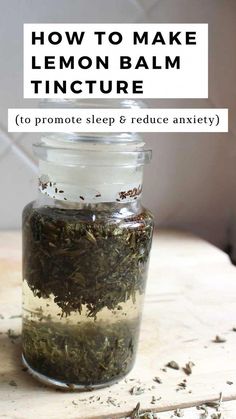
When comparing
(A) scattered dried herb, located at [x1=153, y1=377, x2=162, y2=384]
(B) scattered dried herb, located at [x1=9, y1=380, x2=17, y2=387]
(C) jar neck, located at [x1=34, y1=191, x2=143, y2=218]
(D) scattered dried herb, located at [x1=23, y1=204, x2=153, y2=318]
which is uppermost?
(C) jar neck, located at [x1=34, y1=191, x2=143, y2=218]

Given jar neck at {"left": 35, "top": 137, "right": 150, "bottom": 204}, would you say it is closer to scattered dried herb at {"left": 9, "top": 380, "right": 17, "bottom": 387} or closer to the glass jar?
the glass jar

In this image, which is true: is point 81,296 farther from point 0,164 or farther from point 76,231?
point 0,164

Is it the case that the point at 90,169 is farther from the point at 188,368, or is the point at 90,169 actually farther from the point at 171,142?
the point at 171,142

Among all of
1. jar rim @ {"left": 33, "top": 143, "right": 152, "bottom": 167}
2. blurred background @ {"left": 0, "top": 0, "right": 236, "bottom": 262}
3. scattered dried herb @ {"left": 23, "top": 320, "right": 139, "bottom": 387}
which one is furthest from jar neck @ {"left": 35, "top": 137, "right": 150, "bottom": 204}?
blurred background @ {"left": 0, "top": 0, "right": 236, "bottom": 262}

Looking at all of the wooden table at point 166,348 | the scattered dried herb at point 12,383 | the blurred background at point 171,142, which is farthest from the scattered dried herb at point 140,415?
the blurred background at point 171,142

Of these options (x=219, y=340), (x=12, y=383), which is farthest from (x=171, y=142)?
(x=12, y=383)

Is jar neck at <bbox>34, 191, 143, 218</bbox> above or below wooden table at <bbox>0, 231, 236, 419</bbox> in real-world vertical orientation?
above

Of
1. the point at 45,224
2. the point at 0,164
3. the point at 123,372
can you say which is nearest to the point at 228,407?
the point at 123,372
